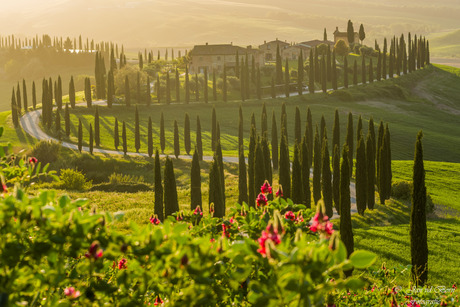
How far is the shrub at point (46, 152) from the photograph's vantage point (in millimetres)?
79062

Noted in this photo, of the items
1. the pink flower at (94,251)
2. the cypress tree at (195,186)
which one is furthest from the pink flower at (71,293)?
the cypress tree at (195,186)

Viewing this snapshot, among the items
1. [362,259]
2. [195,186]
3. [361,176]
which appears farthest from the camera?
[195,186]

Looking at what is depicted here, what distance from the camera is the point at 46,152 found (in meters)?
79.6

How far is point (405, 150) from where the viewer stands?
9262cm

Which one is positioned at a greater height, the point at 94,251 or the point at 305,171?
the point at 94,251

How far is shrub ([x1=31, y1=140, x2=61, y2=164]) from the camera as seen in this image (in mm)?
79062

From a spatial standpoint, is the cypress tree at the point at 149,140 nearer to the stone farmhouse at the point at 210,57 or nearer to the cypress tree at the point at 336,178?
the cypress tree at the point at 336,178

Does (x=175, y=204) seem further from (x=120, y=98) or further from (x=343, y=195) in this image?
(x=120, y=98)

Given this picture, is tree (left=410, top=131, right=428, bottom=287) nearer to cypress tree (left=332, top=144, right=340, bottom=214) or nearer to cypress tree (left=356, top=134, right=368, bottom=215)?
cypress tree (left=356, top=134, right=368, bottom=215)

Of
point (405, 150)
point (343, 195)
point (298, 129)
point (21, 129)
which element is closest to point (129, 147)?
point (21, 129)


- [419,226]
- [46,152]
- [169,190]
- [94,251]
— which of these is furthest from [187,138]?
[94,251]

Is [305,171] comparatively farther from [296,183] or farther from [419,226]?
[419,226]

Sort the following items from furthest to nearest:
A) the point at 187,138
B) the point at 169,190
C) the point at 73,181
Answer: the point at 187,138 < the point at 73,181 < the point at 169,190

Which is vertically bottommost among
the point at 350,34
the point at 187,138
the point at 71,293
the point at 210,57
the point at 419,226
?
the point at 419,226
